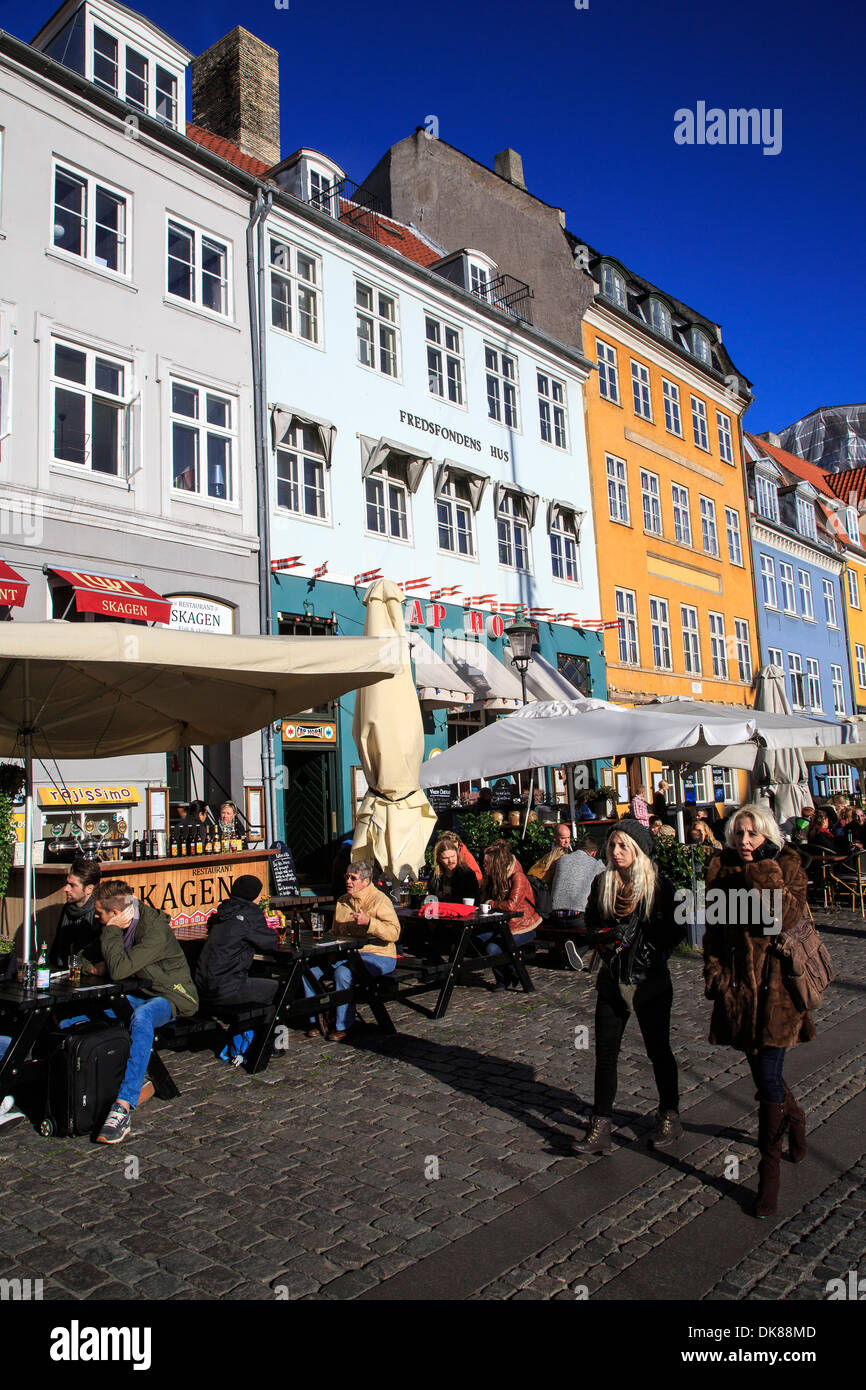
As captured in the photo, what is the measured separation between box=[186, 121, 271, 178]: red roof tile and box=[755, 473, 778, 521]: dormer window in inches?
815

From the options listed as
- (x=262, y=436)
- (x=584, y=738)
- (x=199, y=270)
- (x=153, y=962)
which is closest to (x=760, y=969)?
(x=153, y=962)

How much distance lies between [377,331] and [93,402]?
7.03 meters

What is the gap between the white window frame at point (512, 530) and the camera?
857 inches

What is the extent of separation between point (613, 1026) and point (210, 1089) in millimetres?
2705

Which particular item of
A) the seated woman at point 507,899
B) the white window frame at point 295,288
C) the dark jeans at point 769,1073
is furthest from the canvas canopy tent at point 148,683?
the white window frame at point 295,288

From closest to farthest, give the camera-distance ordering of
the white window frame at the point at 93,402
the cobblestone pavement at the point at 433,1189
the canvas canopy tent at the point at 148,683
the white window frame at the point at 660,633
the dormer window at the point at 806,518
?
the cobblestone pavement at the point at 433,1189, the canvas canopy tent at the point at 148,683, the white window frame at the point at 93,402, the white window frame at the point at 660,633, the dormer window at the point at 806,518

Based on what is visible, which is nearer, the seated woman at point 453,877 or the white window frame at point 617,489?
the seated woman at point 453,877

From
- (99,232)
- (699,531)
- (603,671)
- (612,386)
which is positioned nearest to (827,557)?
(699,531)

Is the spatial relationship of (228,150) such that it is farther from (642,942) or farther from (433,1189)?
(433,1189)

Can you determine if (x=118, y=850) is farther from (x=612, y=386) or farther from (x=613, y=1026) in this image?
(x=612, y=386)

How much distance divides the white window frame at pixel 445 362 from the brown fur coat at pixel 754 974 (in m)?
17.5

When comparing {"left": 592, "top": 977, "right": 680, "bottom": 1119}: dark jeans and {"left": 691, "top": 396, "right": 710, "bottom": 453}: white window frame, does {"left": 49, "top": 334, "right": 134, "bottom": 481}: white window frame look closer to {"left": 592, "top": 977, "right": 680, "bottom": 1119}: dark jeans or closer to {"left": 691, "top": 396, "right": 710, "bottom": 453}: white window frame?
{"left": 592, "top": 977, "right": 680, "bottom": 1119}: dark jeans

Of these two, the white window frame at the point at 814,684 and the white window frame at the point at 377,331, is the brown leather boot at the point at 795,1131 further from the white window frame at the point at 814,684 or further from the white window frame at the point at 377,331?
the white window frame at the point at 814,684

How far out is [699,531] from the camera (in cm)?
2962
